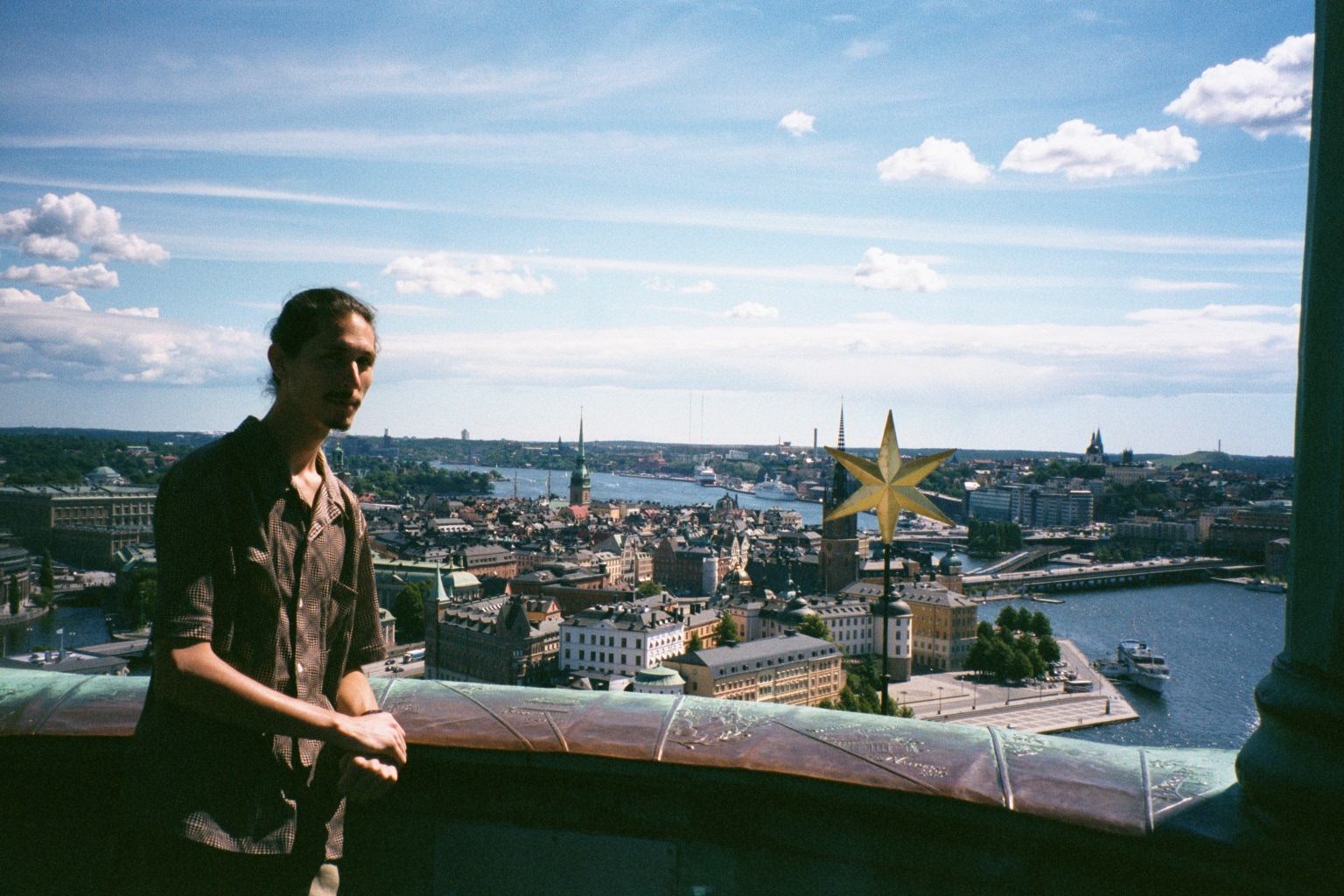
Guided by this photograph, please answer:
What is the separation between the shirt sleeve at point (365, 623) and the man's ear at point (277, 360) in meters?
0.13

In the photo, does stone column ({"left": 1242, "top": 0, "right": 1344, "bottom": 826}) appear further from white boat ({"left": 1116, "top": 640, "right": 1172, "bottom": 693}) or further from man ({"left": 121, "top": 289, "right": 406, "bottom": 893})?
white boat ({"left": 1116, "top": 640, "right": 1172, "bottom": 693})

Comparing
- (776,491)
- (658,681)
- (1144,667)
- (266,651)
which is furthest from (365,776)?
(776,491)

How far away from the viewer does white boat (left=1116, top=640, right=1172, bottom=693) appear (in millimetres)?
19812

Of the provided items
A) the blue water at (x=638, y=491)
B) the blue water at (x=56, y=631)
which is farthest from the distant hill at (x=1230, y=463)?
the blue water at (x=56, y=631)

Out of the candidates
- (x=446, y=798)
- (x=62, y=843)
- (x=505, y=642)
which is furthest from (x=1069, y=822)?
(x=505, y=642)

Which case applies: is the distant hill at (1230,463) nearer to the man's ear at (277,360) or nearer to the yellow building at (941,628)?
the yellow building at (941,628)

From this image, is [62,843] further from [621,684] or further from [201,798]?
[621,684]

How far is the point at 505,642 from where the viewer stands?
63.9ft

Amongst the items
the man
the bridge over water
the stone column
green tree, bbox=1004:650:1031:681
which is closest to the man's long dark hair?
the man

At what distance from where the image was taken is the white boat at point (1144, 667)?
1981cm

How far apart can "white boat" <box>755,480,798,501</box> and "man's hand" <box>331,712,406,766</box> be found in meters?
71.5

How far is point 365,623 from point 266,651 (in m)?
0.12

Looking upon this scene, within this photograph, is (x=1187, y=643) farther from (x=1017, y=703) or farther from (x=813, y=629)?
(x=813, y=629)

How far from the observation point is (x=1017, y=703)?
19500 mm
